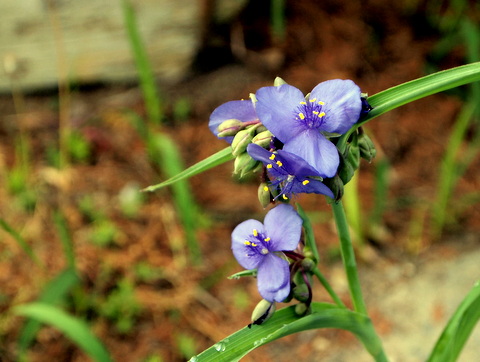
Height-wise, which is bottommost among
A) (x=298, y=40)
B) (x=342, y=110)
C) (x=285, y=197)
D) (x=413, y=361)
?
(x=413, y=361)

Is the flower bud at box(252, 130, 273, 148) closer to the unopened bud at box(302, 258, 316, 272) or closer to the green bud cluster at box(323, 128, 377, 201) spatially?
the green bud cluster at box(323, 128, 377, 201)

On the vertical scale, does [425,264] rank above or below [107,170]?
below

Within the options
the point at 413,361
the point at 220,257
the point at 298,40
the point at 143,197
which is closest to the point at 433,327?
the point at 413,361

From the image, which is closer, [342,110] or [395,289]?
[342,110]

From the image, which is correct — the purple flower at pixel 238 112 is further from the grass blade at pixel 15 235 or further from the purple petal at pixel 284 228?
the grass blade at pixel 15 235

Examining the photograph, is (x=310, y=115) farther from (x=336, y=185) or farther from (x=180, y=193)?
(x=180, y=193)

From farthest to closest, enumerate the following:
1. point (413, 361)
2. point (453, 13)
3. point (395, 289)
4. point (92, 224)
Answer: point (453, 13), point (92, 224), point (395, 289), point (413, 361)

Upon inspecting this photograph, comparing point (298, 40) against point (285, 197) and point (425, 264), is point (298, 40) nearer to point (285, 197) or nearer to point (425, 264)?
point (425, 264)
